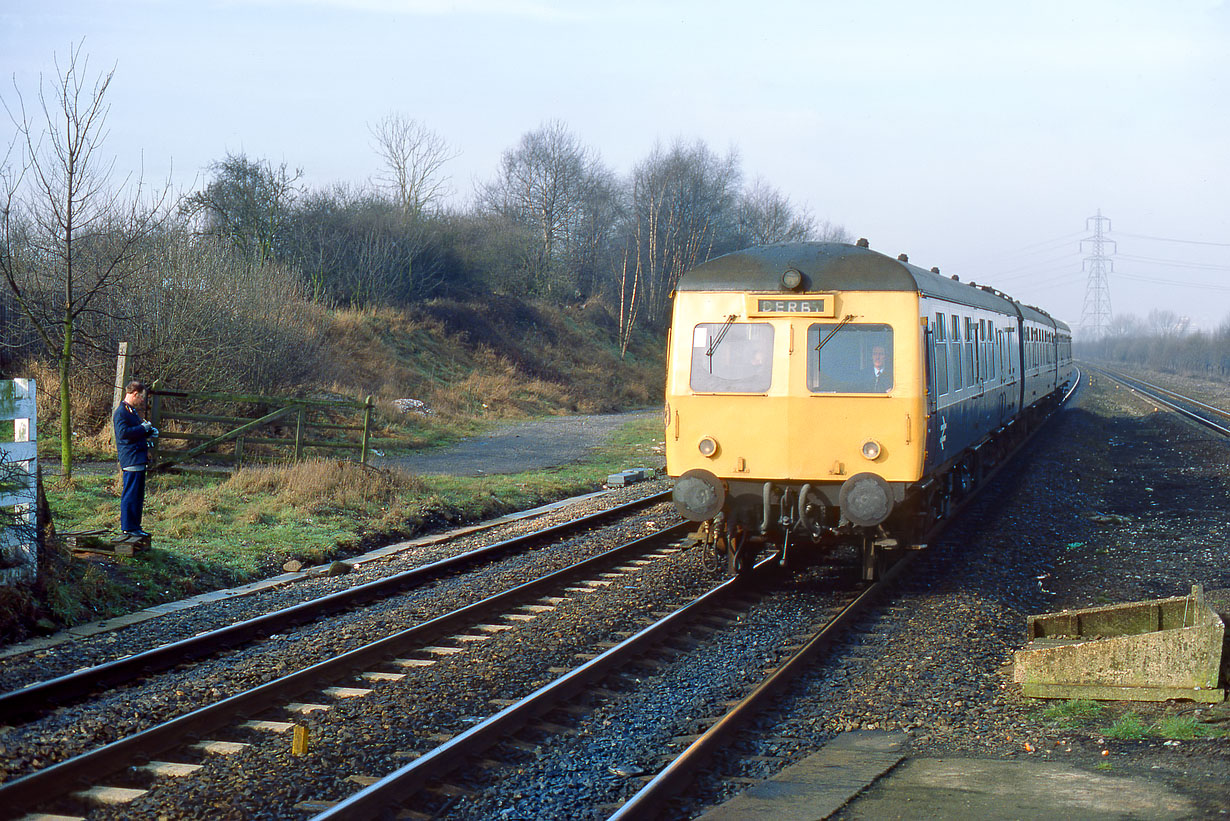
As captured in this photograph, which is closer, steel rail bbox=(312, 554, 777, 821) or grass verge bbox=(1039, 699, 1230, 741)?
steel rail bbox=(312, 554, 777, 821)

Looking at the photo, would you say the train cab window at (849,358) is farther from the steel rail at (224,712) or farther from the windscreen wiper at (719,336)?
the steel rail at (224,712)

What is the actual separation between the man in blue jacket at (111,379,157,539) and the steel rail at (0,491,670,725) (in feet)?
8.76

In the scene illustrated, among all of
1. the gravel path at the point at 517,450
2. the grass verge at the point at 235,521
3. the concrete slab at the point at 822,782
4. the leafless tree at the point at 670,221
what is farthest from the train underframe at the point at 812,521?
the leafless tree at the point at 670,221

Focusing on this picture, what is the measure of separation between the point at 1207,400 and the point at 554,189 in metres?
32.9

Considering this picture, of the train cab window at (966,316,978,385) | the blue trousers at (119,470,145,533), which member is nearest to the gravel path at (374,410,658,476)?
the blue trousers at (119,470,145,533)

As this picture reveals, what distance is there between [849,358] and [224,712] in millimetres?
6007

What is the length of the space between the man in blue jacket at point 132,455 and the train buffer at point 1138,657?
27.8 feet

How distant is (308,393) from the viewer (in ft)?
80.5

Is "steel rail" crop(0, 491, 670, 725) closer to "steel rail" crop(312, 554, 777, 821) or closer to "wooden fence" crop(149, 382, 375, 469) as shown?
"steel rail" crop(312, 554, 777, 821)

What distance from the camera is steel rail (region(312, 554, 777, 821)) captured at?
460 centimetres

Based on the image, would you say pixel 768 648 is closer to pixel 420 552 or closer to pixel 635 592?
pixel 635 592

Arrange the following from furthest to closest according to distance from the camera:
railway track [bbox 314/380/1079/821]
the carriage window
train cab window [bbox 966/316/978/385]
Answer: train cab window [bbox 966/316/978/385] → the carriage window → railway track [bbox 314/380/1079/821]

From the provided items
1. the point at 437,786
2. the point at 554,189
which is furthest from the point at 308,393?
the point at 554,189

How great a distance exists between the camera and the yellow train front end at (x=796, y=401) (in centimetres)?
920
